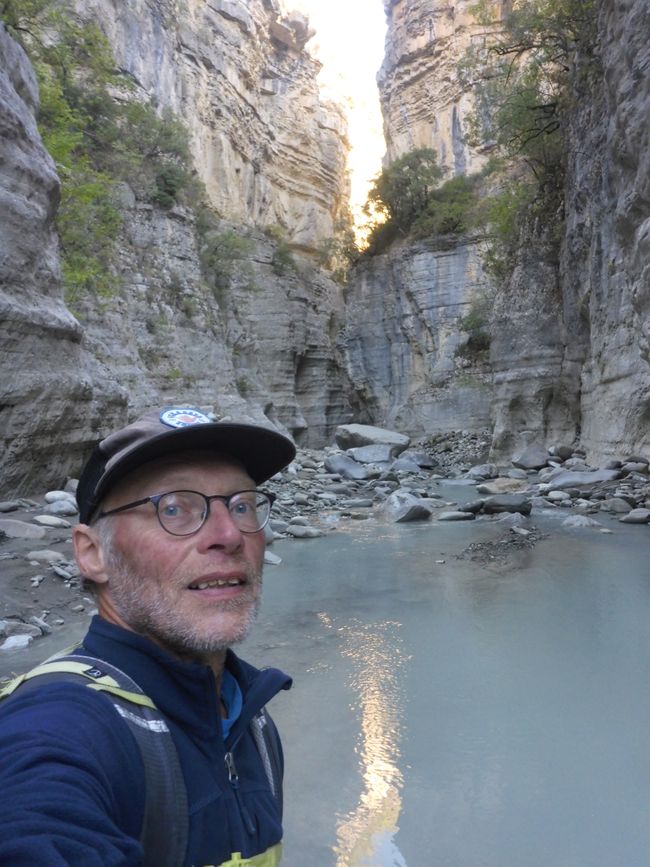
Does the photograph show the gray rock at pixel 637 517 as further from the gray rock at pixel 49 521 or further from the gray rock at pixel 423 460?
the gray rock at pixel 423 460

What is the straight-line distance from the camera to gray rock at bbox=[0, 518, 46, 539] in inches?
225

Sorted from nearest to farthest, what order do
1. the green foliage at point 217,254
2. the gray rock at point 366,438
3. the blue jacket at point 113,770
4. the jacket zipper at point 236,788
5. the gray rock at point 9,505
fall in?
the blue jacket at point 113,770 < the jacket zipper at point 236,788 < the gray rock at point 9,505 < the gray rock at point 366,438 < the green foliage at point 217,254

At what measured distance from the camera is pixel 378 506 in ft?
34.3

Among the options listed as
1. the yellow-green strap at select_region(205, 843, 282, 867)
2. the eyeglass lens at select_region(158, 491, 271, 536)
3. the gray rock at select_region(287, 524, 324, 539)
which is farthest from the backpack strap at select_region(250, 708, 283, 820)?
the gray rock at select_region(287, 524, 324, 539)

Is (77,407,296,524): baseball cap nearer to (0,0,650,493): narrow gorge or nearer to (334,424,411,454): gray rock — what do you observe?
(0,0,650,493): narrow gorge

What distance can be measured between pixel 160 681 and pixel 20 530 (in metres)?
5.38

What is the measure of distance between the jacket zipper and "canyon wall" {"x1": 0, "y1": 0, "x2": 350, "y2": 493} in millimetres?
6336

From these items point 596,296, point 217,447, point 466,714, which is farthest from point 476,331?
point 217,447

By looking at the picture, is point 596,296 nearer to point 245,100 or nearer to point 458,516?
point 458,516

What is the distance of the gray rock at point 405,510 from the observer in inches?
355

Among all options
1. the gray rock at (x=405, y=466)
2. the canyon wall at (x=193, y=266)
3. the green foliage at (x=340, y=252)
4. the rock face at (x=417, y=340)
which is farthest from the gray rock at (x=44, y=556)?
the green foliage at (x=340, y=252)

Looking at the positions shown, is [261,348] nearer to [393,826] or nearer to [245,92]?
[245,92]

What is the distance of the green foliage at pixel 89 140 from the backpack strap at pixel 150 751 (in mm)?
11015

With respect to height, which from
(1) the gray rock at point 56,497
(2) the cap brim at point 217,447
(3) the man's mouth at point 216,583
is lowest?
(1) the gray rock at point 56,497
